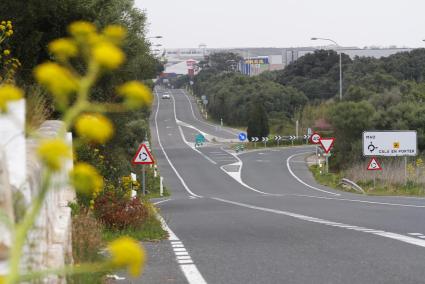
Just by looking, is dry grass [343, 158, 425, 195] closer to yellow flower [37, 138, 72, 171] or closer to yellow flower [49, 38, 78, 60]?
yellow flower [49, 38, 78, 60]

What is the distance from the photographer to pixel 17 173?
394cm

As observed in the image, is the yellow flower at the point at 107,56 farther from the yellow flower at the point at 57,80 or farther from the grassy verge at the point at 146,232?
the grassy verge at the point at 146,232

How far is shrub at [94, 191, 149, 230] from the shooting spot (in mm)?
15523

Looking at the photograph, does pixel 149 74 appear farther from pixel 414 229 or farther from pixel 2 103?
pixel 2 103

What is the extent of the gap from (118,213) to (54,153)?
45.2ft

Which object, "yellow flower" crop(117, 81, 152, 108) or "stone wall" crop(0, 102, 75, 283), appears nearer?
"yellow flower" crop(117, 81, 152, 108)

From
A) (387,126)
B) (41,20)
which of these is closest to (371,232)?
(41,20)

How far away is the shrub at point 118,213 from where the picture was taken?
50.9ft

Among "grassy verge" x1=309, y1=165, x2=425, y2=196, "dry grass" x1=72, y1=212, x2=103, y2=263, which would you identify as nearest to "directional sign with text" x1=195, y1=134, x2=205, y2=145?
"grassy verge" x1=309, y1=165, x2=425, y2=196

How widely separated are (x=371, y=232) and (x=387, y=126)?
151ft

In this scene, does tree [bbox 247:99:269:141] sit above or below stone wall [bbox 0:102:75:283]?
below

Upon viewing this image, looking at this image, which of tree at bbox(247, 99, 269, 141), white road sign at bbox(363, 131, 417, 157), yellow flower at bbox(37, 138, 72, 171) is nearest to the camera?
yellow flower at bbox(37, 138, 72, 171)

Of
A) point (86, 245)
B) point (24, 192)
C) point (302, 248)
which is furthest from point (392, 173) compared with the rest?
point (24, 192)

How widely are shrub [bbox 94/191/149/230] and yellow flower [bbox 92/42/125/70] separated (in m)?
13.3
